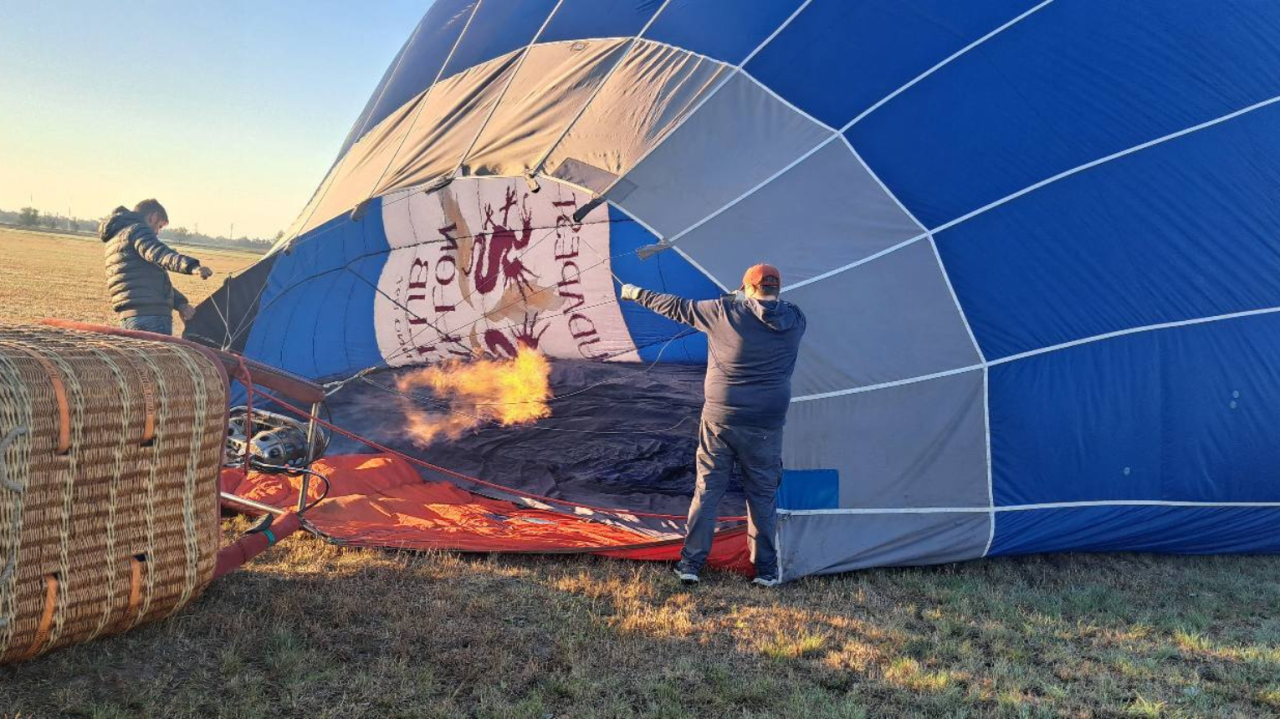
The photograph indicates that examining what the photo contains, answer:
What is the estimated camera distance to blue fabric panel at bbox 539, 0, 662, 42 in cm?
419

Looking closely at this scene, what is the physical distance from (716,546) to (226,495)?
80.3 inches

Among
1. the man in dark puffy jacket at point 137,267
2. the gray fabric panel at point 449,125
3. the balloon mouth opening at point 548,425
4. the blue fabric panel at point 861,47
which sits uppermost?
the blue fabric panel at point 861,47

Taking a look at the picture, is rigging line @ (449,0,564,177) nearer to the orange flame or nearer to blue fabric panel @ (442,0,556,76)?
blue fabric panel @ (442,0,556,76)

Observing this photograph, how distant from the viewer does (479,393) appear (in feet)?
20.2

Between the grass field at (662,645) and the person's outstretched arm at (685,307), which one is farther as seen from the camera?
the person's outstretched arm at (685,307)

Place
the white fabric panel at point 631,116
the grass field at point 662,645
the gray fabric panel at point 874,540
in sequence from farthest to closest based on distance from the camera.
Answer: the white fabric panel at point 631,116
the gray fabric panel at point 874,540
the grass field at point 662,645

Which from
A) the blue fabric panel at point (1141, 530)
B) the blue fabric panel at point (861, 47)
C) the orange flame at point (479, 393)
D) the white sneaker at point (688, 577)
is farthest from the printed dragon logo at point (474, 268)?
the blue fabric panel at point (1141, 530)

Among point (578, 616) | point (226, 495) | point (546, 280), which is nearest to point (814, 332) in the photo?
point (578, 616)

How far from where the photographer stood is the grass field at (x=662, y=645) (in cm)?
243

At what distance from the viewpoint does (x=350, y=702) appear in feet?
7.82

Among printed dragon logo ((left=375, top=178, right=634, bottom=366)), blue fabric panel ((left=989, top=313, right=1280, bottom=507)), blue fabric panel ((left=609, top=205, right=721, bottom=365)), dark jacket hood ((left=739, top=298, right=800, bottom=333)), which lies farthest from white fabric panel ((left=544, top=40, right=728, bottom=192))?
blue fabric panel ((left=609, top=205, right=721, bottom=365))

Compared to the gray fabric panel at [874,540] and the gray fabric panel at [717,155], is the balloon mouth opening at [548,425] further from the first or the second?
the gray fabric panel at [717,155]

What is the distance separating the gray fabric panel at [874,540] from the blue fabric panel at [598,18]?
7.37 ft

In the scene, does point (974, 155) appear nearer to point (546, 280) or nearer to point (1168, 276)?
point (1168, 276)
